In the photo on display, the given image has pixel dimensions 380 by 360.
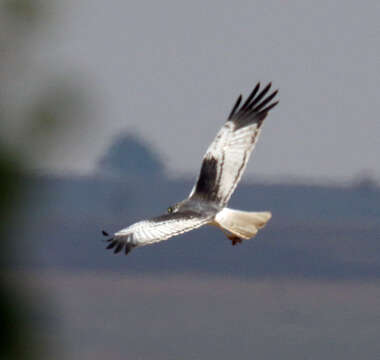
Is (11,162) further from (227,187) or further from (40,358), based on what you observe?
(227,187)

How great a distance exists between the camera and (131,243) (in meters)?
7.45

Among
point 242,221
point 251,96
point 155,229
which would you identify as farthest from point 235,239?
point 251,96

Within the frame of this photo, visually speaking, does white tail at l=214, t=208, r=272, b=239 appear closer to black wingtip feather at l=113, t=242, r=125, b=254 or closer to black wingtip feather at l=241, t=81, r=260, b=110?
black wingtip feather at l=113, t=242, r=125, b=254

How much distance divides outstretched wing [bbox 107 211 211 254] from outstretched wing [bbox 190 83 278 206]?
670 millimetres

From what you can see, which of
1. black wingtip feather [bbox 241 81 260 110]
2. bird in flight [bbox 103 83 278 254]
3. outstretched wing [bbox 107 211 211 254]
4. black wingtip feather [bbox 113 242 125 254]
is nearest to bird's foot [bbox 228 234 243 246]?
bird in flight [bbox 103 83 278 254]

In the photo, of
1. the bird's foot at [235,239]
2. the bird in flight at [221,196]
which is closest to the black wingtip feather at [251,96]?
the bird in flight at [221,196]

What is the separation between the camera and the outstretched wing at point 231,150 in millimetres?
8414

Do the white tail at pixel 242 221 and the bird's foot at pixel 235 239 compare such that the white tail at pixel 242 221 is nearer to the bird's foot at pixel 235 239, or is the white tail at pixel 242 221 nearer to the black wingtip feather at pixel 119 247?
the bird's foot at pixel 235 239

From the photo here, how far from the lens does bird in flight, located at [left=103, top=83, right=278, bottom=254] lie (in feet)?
24.5

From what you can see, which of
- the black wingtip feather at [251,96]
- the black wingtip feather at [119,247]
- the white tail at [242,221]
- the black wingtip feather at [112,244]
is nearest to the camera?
the black wingtip feather at [119,247]

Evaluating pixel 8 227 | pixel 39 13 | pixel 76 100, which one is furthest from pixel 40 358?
pixel 39 13

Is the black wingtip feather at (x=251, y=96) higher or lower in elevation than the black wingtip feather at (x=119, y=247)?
higher

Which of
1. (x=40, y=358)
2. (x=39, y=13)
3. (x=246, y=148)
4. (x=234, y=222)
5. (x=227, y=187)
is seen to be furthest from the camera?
(x=39, y=13)

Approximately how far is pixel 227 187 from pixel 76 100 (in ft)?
28.5
